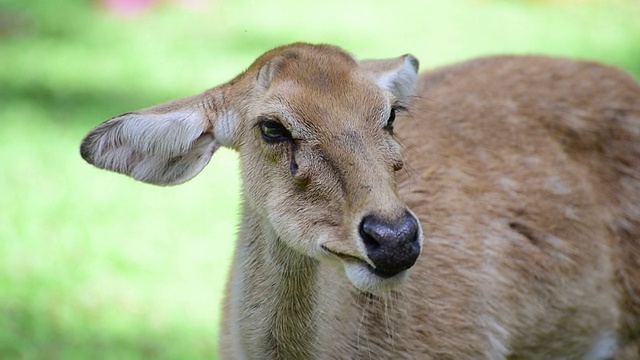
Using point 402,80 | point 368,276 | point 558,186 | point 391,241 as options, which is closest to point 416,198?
point 402,80

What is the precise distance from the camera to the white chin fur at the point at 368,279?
399 cm

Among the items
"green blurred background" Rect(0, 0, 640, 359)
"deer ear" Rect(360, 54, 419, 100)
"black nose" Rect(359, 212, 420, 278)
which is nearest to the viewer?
"black nose" Rect(359, 212, 420, 278)

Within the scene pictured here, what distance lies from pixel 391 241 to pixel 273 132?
80 cm

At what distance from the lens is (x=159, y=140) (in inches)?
181

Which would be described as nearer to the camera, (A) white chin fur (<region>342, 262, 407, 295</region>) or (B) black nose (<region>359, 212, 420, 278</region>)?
(B) black nose (<region>359, 212, 420, 278</region>)

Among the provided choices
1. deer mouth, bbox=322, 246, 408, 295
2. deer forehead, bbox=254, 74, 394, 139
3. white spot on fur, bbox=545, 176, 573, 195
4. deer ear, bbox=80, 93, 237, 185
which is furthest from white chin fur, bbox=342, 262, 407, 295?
white spot on fur, bbox=545, 176, 573, 195

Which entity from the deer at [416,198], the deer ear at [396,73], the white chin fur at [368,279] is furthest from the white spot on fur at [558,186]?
the white chin fur at [368,279]

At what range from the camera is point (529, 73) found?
6.05 meters

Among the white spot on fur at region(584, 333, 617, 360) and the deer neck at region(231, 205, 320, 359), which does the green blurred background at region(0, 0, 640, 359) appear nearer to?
the deer neck at region(231, 205, 320, 359)

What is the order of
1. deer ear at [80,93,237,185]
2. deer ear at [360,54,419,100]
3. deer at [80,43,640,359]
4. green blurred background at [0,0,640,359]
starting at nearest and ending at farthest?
1. deer at [80,43,640,359]
2. deer ear at [80,93,237,185]
3. deer ear at [360,54,419,100]
4. green blurred background at [0,0,640,359]

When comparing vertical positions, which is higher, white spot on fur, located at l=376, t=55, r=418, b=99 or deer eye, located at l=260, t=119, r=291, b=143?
deer eye, located at l=260, t=119, r=291, b=143

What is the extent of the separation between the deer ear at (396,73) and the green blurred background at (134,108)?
105 inches

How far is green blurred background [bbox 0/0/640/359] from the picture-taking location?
23.5 feet

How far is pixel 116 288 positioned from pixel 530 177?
3253mm
